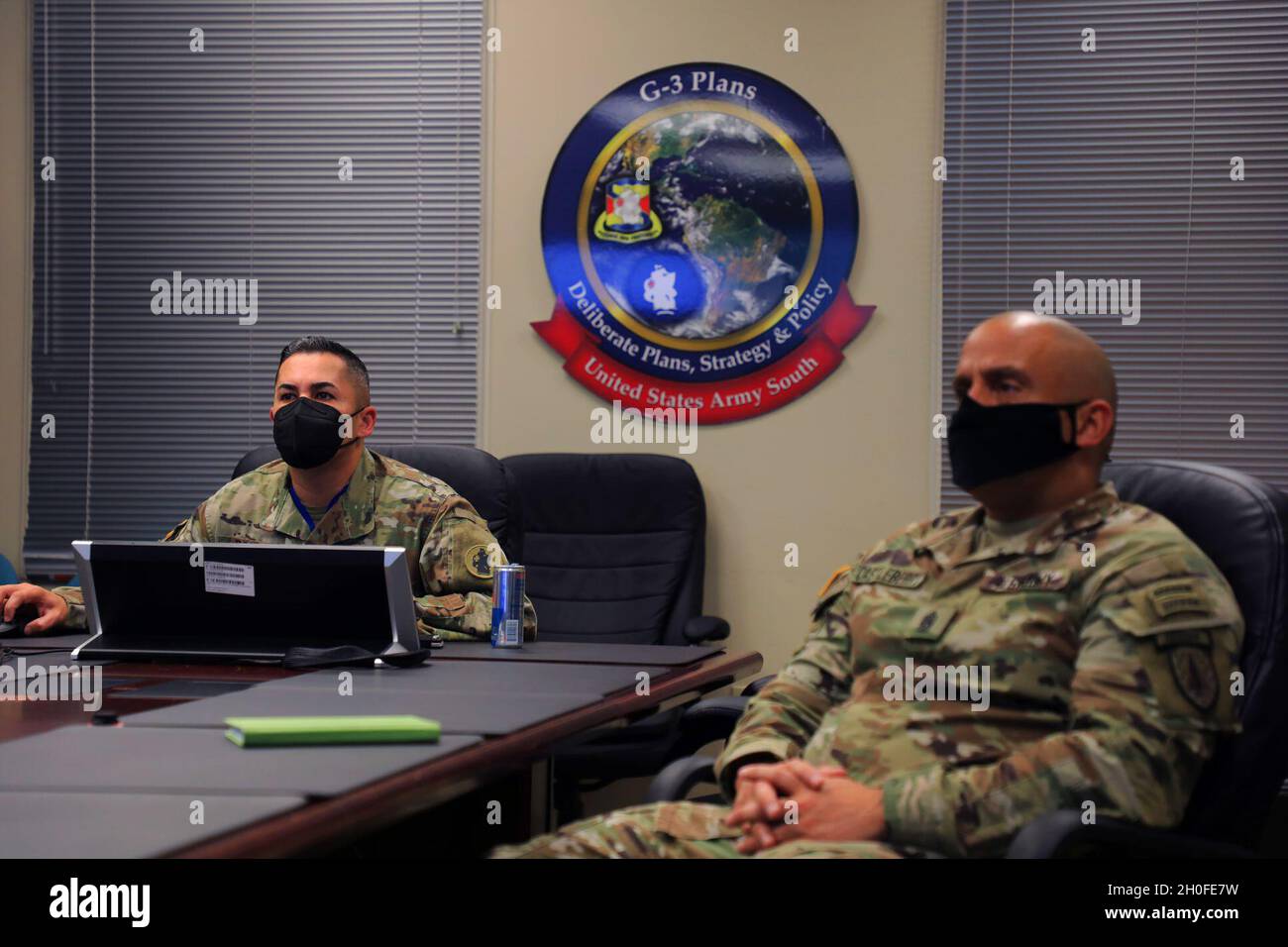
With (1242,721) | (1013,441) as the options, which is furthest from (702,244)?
(1242,721)

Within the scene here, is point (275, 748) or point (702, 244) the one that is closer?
point (275, 748)

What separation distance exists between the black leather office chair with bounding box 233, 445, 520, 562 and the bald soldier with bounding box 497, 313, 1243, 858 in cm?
121

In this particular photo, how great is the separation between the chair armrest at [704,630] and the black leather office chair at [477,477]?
0.55m

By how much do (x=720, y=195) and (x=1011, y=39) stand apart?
3.24 feet

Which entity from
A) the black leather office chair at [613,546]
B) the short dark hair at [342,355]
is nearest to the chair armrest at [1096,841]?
the short dark hair at [342,355]

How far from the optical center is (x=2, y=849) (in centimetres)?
99

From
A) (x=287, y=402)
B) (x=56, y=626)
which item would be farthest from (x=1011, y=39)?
(x=56, y=626)

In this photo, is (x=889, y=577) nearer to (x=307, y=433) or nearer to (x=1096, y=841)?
(x=1096, y=841)

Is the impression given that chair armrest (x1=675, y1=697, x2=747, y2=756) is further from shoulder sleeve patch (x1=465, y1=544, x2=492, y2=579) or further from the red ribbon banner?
the red ribbon banner

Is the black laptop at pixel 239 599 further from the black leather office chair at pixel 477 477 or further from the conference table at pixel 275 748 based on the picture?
the black leather office chair at pixel 477 477

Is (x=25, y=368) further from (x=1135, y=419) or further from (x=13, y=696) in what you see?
(x=1135, y=419)

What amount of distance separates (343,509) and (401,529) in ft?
0.55

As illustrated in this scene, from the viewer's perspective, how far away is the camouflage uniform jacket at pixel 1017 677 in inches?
54.9

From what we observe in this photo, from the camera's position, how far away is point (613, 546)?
358cm
